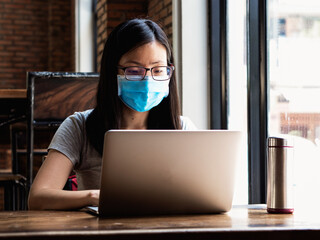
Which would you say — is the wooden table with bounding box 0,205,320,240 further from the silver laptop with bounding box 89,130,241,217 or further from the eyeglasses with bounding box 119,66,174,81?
the eyeglasses with bounding box 119,66,174,81

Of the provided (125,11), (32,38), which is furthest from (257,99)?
(32,38)

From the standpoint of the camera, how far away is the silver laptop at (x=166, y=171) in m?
1.19

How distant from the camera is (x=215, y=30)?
126 inches

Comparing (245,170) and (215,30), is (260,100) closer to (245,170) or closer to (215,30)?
(245,170)

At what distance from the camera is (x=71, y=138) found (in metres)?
1.81

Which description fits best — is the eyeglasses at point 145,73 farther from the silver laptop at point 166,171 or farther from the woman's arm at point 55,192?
→ the silver laptop at point 166,171

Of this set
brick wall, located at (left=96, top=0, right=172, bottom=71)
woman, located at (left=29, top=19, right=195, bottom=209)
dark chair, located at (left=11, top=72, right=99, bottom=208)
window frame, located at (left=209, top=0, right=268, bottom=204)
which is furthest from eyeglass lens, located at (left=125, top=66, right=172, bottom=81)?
brick wall, located at (left=96, top=0, right=172, bottom=71)

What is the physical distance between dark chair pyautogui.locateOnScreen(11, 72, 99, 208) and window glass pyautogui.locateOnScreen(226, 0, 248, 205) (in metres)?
0.81

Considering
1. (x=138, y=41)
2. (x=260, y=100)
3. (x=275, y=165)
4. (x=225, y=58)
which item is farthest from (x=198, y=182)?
(x=225, y=58)

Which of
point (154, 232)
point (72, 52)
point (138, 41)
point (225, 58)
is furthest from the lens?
point (72, 52)

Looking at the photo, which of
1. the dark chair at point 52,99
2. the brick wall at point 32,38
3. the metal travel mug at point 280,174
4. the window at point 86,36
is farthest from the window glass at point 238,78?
the brick wall at point 32,38

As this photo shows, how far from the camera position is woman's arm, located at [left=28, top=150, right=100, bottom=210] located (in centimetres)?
143

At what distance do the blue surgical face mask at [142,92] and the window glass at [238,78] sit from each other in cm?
111

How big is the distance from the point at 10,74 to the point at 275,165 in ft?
24.0
